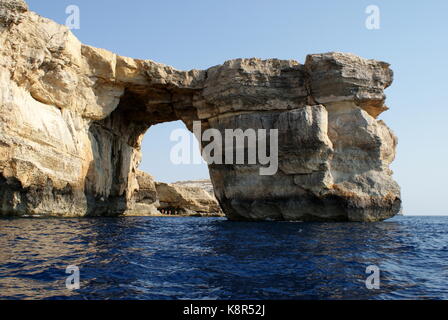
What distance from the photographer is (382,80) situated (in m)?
27.8

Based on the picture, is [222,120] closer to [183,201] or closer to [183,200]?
[183,200]

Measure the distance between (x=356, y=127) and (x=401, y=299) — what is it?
71.1 feet

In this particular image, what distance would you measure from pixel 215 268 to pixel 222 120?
22.1m

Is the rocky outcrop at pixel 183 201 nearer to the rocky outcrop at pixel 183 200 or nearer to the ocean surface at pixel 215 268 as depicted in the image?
the rocky outcrop at pixel 183 200

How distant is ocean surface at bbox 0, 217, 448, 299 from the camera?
720 centimetres

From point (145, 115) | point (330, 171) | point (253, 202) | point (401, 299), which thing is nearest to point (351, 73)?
point (330, 171)

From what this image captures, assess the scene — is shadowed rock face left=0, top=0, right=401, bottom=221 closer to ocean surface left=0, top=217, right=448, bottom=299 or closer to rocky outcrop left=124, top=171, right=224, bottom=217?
ocean surface left=0, top=217, right=448, bottom=299

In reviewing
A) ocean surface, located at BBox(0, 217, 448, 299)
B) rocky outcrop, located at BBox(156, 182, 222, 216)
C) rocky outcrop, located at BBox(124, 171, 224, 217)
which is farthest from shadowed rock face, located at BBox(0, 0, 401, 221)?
rocky outcrop, located at BBox(156, 182, 222, 216)

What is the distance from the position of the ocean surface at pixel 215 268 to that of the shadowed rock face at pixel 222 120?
10.5 m

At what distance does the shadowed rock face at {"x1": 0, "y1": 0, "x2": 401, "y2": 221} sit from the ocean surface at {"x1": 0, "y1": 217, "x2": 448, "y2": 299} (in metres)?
10.5

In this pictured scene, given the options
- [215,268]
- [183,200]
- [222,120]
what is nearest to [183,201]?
[183,200]

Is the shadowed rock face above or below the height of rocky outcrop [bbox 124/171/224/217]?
above

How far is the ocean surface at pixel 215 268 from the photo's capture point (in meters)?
7.20

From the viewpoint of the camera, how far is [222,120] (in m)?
30.7
